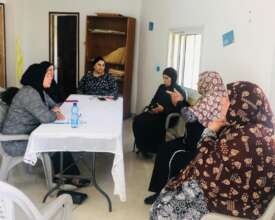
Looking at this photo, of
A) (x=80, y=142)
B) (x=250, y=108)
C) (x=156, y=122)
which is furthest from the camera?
(x=156, y=122)

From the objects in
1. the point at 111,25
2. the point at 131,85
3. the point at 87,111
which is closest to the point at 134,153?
the point at 87,111

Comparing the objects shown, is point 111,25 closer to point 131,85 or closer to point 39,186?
point 131,85

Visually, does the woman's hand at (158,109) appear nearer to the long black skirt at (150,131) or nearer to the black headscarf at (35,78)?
the long black skirt at (150,131)

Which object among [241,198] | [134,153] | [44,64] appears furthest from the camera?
[134,153]

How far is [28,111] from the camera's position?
3.04 metres

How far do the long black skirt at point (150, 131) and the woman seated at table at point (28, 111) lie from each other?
51.1 inches

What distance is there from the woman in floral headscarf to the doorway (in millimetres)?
4739

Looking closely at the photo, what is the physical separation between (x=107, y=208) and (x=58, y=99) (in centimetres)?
222

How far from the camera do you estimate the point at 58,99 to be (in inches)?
191

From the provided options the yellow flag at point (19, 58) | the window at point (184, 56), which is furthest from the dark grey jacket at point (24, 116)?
the yellow flag at point (19, 58)

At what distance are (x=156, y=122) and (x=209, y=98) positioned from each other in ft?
3.89

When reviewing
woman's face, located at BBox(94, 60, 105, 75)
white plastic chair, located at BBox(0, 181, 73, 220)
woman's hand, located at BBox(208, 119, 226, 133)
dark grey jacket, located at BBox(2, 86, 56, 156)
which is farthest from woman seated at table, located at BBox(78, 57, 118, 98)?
white plastic chair, located at BBox(0, 181, 73, 220)

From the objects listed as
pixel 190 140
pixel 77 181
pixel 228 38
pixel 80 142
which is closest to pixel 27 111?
pixel 80 142

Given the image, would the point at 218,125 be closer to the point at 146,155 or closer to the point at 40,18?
the point at 146,155
